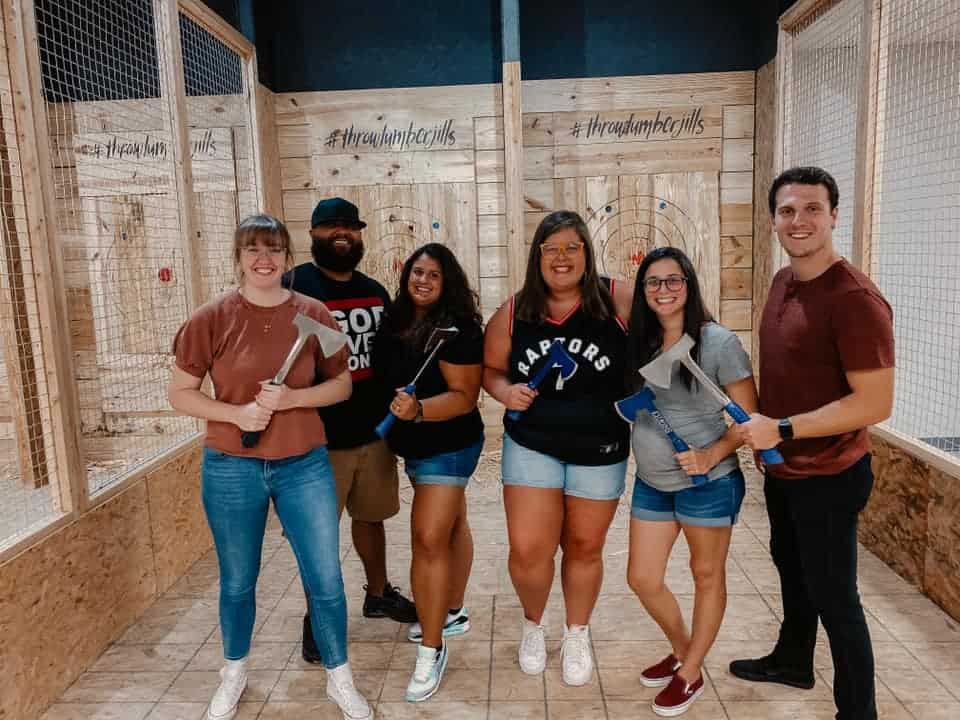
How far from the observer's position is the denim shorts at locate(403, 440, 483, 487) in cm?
202

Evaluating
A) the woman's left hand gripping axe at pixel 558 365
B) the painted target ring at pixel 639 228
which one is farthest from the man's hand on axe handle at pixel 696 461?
the painted target ring at pixel 639 228

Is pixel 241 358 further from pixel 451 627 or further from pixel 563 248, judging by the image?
pixel 451 627

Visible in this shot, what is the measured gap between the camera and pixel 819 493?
5.49 ft

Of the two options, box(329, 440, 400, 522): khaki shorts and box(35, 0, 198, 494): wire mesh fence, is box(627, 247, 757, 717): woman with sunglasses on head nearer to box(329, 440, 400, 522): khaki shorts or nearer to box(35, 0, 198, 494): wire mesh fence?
box(329, 440, 400, 522): khaki shorts

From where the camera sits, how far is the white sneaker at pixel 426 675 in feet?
6.58

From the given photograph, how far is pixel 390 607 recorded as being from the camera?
2.48 metres

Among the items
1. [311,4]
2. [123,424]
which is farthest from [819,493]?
[311,4]

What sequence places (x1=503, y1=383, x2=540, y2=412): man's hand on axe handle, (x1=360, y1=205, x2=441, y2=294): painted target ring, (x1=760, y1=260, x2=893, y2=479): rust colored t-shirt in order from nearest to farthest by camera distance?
A: (x1=760, y1=260, x2=893, y2=479): rust colored t-shirt < (x1=503, y1=383, x2=540, y2=412): man's hand on axe handle < (x1=360, y1=205, x2=441, y2=294): painted target ring

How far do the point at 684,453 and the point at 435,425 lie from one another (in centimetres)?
68

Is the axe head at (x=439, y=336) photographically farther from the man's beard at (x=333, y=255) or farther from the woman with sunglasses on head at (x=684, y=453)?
the woman with sunglasses on head at (x=684, y=453)

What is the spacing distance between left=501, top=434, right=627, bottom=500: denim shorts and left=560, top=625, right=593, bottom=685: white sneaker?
0.42 m

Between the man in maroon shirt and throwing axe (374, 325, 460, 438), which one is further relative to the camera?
throwing axe (374, 325, 460, 438)

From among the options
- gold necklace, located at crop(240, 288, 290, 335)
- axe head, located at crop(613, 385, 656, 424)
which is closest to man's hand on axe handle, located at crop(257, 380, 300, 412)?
gold necklace, located at crop(240, 288, 290, 335)

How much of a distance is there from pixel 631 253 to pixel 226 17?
2.56 meters
